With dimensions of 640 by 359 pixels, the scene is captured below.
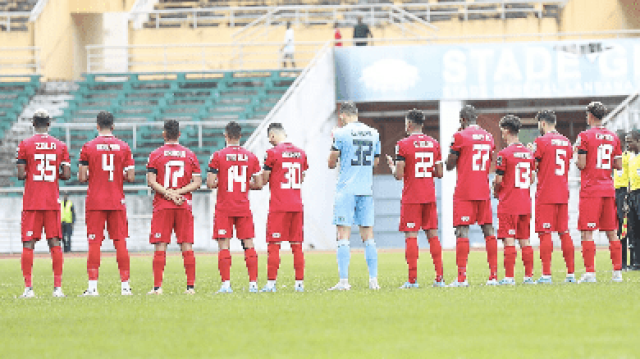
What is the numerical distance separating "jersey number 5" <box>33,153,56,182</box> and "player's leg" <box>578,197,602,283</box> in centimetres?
641

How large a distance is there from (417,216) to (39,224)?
448 cm

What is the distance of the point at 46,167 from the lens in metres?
13.5

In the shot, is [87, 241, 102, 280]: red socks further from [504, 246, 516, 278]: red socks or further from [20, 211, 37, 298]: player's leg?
[504, 246, 516, 278]: red socks

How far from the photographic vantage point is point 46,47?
36.5 meters

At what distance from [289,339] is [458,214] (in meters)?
5.52

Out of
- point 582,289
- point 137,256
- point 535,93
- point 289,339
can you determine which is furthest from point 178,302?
point 535,93

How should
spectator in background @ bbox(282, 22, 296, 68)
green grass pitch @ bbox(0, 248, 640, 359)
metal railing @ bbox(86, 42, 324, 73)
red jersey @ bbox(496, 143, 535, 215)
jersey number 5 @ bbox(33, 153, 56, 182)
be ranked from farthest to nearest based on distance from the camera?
metal railing @ bbox(86, 42, 324, 73) → spectator in background @ bbox(282, 22, 296, 68) → red jersey @ bbox(496, 143, 535, 215) → jersey number 5 @ bbox(33, 153, 56, 182) → green grass pitch @ bbox(0, 248, 640, 359)

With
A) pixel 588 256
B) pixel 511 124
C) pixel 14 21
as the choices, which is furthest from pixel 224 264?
pixel 14 21

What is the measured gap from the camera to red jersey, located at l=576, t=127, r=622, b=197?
13.9 meters

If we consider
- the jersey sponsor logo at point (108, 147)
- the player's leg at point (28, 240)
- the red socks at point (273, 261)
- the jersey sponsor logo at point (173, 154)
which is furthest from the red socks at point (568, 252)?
the player's leg at point (28, 240)

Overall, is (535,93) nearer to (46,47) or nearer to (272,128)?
(46,47)

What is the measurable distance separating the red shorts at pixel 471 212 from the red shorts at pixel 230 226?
2.46 meters

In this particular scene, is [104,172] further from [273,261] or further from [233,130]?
[273,261]

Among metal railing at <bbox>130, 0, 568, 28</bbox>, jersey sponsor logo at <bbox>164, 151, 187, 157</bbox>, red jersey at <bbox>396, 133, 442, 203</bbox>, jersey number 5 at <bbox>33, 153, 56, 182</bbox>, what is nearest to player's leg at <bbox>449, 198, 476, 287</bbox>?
red jersey at <bbox>396, 133, 442, 203</bbox>
